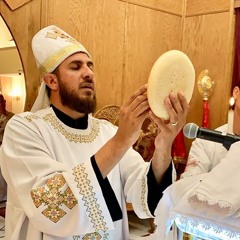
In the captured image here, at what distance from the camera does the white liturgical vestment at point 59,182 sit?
1051 millimetres

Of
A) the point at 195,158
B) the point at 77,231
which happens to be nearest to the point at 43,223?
the point at 77,231

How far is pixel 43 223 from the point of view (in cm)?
108

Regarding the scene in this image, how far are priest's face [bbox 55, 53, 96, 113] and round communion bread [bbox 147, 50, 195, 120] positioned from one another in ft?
1.82

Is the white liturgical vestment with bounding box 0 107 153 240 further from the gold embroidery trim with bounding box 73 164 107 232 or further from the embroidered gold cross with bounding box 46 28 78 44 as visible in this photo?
the embroidered gold cross with bounding box 46 28 78 44

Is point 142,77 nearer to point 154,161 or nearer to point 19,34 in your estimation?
point 19,34

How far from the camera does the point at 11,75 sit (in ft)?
9.16

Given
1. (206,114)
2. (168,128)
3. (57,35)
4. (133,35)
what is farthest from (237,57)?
(168,128)

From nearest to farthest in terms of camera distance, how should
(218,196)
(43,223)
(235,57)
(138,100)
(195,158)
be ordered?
(218,196)
(138,100)
(43,223)
(195,158)
(235,57)

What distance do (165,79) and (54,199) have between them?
458 mm

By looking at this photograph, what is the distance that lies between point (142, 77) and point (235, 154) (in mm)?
3178

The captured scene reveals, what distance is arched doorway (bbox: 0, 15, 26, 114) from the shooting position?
274 centimetres

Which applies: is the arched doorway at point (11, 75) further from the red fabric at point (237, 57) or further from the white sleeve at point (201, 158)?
the red fabric at point (237, 57)

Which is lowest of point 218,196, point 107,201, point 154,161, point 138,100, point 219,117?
point 219,117

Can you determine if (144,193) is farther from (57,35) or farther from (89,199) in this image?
(57,35)
